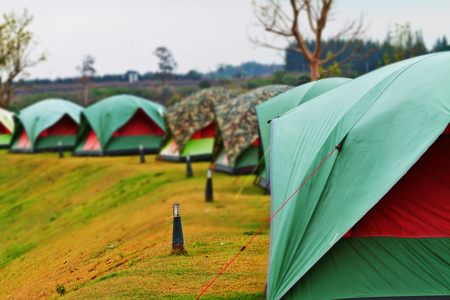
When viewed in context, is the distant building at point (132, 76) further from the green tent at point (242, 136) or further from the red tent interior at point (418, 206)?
the red tent interior at point (418, 206)

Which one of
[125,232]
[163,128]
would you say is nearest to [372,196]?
[125,232]

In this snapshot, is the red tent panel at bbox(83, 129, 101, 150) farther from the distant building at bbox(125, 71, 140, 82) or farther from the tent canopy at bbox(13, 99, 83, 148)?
the distant building at bbox(125, 71, 140, 82)

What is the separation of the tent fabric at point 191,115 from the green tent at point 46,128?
7914mm

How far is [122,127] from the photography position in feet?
70.2

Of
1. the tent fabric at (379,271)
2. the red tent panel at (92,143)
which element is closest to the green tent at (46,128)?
the red tent panel at (92,143)

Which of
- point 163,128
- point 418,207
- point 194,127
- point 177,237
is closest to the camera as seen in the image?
point 418,207

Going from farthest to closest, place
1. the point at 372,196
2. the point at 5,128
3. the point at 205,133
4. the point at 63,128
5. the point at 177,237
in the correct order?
the point at 5,128
the point at 63,128
the point at 205,133
the point at 177,237
the point at 372,196

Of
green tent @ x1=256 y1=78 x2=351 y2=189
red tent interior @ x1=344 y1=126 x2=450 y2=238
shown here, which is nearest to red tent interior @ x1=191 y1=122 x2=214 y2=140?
green tent @ x1=256 y1=78 x2=351 y2=189

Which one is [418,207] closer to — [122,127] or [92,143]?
[122,127]

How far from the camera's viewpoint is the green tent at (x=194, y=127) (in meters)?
17.9

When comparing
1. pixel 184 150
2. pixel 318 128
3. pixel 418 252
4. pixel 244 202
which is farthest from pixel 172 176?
pixel 418 252

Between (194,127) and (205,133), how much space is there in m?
0.66

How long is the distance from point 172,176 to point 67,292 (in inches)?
333

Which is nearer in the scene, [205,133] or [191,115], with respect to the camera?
[191,115]
